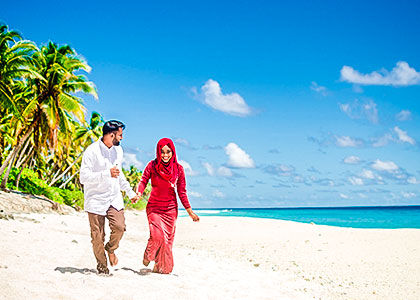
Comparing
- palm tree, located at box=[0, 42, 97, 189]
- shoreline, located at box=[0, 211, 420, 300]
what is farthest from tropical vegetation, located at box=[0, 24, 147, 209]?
shoreline, located at box=[0, 211, 420, 300]

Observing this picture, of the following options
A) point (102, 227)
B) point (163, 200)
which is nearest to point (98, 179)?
point (102, 227)

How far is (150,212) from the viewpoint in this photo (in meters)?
7.15

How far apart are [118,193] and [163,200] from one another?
3.11 ft

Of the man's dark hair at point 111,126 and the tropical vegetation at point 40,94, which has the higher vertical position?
the tropical vegetation at point 40,94

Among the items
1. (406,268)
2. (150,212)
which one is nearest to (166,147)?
(150,212)

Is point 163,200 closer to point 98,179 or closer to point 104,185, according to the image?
point 104,185

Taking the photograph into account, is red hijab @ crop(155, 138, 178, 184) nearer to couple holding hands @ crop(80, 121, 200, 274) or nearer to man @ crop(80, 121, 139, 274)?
couple holding hands @ crop(80, 121, 200, 274)

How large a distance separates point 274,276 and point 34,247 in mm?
4718

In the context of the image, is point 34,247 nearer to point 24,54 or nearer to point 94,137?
point 24,54

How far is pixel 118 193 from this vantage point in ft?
21.0

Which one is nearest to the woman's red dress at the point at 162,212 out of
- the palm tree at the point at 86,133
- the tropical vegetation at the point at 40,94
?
the tropical vegetation at the point at 40,94

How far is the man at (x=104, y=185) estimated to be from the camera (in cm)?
608

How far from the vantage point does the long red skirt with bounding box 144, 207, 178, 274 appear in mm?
7039

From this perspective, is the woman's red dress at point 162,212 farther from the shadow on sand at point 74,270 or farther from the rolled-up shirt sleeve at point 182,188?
the shadow on sand at point 74,270
